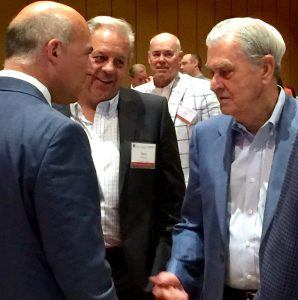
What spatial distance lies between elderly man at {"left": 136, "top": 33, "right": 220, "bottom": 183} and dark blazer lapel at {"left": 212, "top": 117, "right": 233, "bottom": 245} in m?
2.04

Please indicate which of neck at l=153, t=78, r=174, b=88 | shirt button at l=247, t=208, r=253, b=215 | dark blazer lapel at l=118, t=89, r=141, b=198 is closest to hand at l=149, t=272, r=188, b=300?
shirt button at l=247, t=208, r=253, b=215

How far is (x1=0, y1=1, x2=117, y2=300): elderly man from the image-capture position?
142 cm

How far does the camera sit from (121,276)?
91.4 inches

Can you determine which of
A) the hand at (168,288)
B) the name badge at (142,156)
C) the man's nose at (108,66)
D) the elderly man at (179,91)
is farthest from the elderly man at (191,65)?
the hand at (168,288)

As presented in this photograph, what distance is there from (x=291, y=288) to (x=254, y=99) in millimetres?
1114

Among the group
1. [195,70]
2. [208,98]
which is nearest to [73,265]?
[208,98]

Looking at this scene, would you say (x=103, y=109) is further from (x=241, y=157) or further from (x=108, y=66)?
(x=241, y=157)

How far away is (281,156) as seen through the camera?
70.1 inches

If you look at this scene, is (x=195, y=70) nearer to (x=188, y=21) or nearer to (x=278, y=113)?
(x=188, y=21)

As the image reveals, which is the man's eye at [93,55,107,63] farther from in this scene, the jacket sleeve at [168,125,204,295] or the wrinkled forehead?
the wrinkled forehead

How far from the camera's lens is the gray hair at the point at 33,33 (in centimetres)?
159

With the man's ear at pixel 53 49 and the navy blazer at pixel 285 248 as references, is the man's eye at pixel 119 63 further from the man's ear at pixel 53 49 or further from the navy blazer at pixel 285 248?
the navy blazer at pixel 285 248

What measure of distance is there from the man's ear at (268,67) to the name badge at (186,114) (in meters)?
2.20

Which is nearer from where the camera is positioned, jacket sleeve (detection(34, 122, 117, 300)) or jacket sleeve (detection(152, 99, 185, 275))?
jacket sleeve (detection(34, 122, 117, 300))
